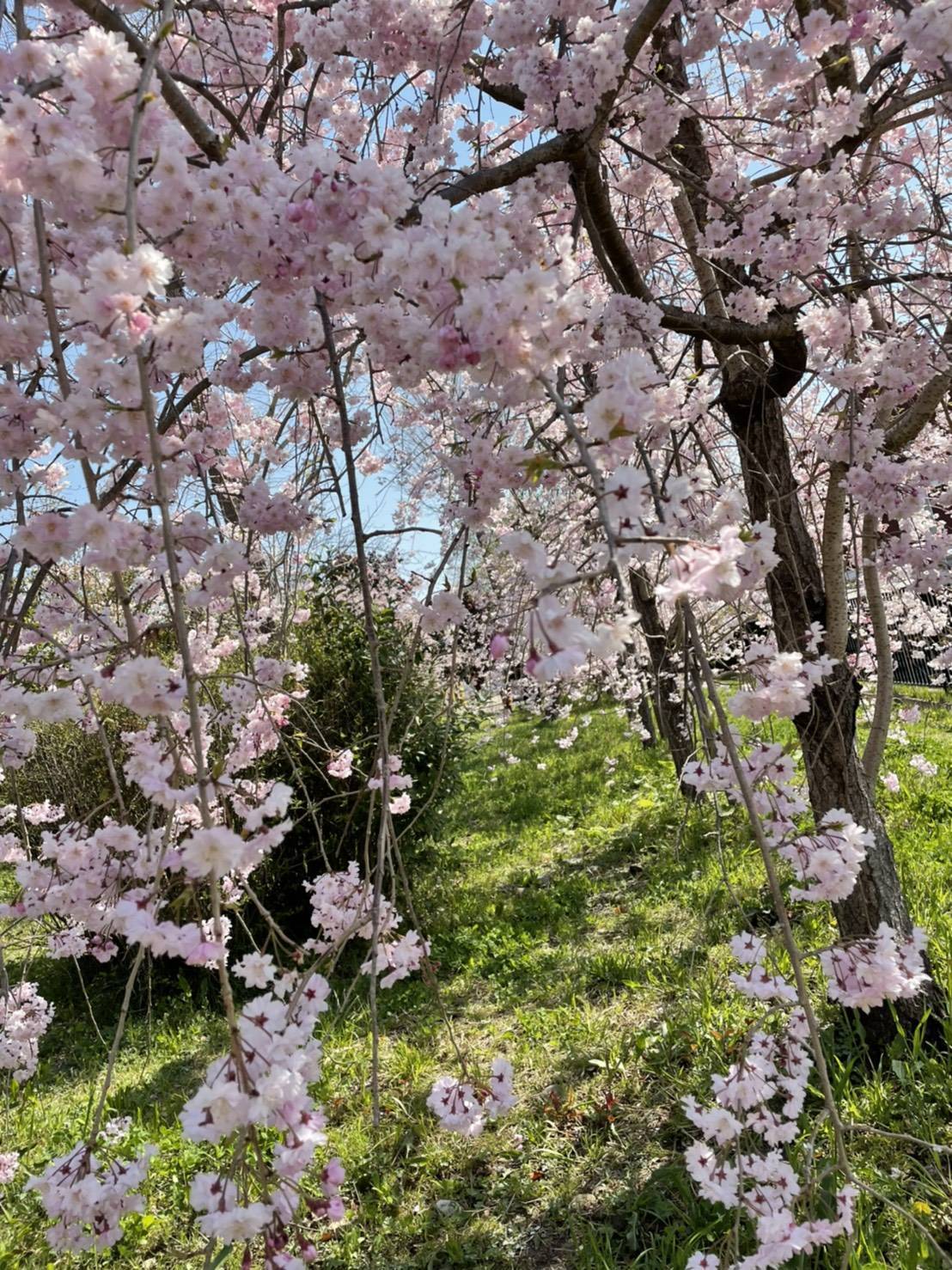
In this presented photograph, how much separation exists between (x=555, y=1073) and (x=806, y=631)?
1.83 metres

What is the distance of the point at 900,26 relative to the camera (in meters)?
1.60

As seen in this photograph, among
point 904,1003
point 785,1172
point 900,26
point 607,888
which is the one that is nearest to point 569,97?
point 900,26

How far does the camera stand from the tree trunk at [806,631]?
2.76 metres

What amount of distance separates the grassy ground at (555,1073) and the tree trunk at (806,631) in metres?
0.33

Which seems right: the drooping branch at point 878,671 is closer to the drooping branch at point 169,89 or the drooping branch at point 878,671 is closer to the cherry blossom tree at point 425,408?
the cherry blossom tree at point 425,408

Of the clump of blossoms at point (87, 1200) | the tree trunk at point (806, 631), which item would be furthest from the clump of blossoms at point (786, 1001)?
the tree trunk at point (806, 631)

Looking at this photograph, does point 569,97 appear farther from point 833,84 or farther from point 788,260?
point 833,84

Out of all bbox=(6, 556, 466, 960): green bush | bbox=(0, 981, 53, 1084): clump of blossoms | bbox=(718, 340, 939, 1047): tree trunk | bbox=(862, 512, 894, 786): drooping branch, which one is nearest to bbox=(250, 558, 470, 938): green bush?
bbox=(6, 556, 466, 960): green bush

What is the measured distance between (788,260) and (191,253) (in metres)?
1.80

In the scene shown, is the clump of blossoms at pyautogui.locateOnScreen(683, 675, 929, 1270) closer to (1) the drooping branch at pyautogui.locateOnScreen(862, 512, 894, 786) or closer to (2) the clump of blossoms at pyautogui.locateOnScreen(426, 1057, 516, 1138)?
(2) the clump of blossoms at pyautogui.locateOnScreen(426, 1057, 516, 1138)

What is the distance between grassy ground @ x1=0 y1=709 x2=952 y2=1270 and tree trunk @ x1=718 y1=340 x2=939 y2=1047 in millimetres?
329

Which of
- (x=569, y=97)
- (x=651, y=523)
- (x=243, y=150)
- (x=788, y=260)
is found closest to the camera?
(x=651, y=523)

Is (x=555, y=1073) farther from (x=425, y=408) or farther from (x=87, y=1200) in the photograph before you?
(x=425, y=408)

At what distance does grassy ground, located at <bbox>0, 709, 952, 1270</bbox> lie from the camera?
7.57 feet
